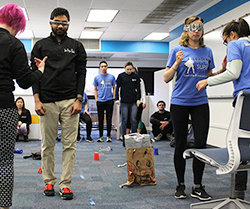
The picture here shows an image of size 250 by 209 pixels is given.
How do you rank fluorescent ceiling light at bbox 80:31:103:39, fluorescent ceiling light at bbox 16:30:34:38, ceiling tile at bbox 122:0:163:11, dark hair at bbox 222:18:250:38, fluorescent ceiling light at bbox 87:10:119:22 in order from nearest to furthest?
dark hair at bbox 222:18:250:38, ceiling tile at bbox 122:0:163:11, fluorescent ceiling light at bbox 87:10:119:22, fluorescent ceiling light at bbox 16:30:34:38, fluorescent ceiling light at bbox 80:31:103:39

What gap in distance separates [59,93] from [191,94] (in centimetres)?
101

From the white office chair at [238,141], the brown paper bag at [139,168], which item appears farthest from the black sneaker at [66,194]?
the white office chair at [238,141]

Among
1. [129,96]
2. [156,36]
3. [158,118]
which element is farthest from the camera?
[156,36]

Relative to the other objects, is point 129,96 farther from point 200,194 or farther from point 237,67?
point 237,67

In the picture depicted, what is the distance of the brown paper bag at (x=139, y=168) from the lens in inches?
104

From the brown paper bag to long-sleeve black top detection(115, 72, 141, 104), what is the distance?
2.63 meters

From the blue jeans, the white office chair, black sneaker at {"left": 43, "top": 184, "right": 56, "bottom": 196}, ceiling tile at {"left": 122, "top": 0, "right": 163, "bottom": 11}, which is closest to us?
the white office chair

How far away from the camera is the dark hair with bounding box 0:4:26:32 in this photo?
1.54 metres

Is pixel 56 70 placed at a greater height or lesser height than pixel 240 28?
lesser

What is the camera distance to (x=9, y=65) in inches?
59.7

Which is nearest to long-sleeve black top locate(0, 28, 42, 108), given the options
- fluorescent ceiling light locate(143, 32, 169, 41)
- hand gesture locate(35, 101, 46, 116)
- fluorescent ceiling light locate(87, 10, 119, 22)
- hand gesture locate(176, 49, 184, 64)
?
hand gesture locate(35, 101, 46, 116)

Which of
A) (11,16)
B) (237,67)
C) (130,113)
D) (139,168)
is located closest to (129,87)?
(130,113)

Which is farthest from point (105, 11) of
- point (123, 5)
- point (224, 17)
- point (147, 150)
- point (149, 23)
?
point (147, 150)

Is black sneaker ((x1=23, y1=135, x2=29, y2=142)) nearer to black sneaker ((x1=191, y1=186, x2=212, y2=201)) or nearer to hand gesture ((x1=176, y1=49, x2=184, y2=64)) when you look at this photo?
black sneaker ((x1=191, y1=186, x2=212, y2=201))
